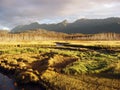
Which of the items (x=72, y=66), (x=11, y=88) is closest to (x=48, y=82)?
(x=11, y=88)

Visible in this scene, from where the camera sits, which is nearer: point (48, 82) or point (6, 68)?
point (48, 82)

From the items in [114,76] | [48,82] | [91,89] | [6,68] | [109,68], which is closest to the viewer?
[91,89]

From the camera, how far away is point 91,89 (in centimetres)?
2630

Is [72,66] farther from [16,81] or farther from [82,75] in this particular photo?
[16,81]

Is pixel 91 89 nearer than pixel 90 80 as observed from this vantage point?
Yes

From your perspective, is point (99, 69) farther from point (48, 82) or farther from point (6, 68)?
point (6, 68)

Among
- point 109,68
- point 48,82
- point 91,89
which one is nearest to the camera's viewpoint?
point 91,89

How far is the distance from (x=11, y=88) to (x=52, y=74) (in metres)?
5.82

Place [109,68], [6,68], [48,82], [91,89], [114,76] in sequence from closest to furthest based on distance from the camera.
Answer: [91,89], [48,82], [114,76], [109,68], [6,68]

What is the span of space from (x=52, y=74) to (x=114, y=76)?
8.13 metres

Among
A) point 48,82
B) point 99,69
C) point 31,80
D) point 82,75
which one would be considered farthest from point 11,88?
point 99,69

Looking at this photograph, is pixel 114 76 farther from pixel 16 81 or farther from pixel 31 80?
pixel 16 81

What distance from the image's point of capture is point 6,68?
4138 cm

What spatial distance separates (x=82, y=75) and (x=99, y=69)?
3.62m
